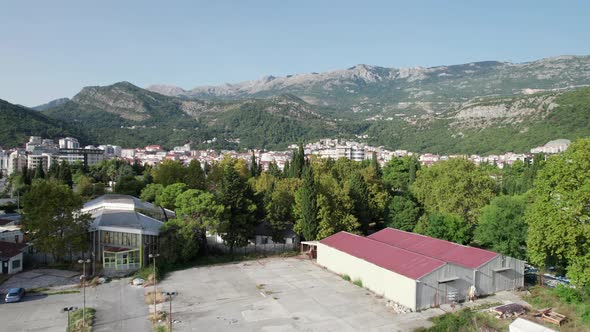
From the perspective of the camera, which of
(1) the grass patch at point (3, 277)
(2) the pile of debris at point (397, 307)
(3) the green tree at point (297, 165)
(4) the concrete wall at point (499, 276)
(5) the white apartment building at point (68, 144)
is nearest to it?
(2) the pile of debris at point (397, 307)

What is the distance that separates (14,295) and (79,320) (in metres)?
6.11

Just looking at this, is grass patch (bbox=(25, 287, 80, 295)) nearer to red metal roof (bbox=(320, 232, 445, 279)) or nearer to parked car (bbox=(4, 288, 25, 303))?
parked car (bbox=(4, 288, 25, 303))

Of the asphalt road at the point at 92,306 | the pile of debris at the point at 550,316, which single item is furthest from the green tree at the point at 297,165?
the pile of debris at the point at 550,316

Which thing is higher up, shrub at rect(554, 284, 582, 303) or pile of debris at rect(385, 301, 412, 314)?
shrub at rect(554, 284, 582, 303)

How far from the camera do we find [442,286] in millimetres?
24828

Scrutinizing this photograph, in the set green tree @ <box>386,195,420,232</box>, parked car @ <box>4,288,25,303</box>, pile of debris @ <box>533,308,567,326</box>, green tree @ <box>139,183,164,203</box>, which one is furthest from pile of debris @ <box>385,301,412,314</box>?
green tree @ <box>139,183,164,203</box>

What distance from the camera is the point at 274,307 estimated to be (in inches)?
956

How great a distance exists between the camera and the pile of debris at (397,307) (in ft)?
77.3

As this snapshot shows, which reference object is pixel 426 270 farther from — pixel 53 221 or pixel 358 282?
pixel 53 221

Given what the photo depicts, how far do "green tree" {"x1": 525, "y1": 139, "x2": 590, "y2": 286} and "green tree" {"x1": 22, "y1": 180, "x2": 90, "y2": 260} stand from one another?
2907 centimetres

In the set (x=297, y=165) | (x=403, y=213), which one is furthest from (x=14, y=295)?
(x=297, y=165)

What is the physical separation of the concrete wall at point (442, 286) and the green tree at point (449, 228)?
9.55m

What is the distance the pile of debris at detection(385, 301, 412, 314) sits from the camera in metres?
23.5

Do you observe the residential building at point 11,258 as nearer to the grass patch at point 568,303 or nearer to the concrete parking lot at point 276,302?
the concrete parking lot at point 276,302
